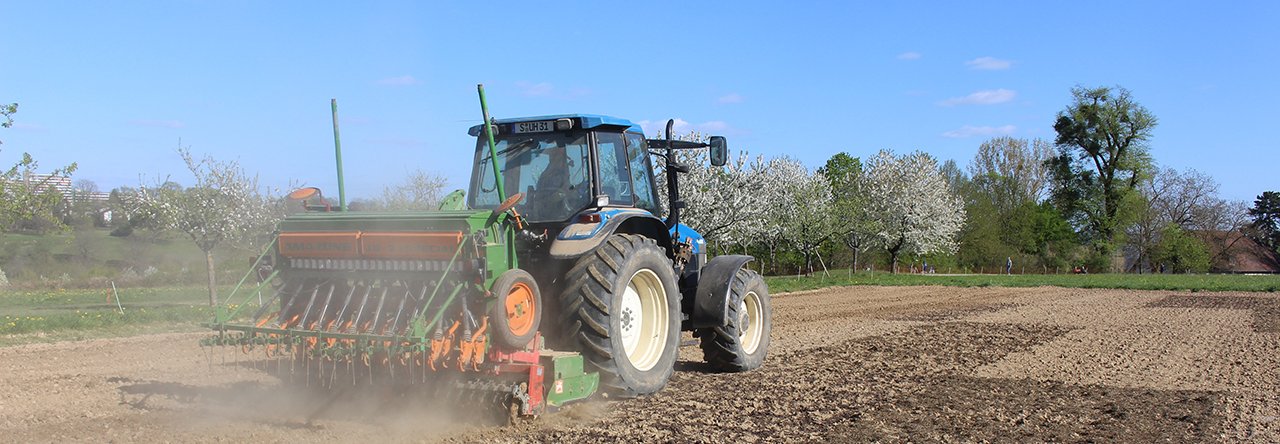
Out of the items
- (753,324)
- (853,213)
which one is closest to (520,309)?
(753,324)

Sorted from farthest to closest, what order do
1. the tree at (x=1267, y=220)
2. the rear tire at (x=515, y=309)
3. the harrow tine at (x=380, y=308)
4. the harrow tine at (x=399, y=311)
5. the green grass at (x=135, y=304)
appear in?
the tree at (x=1267, y=220)
the green grass at (x=135, y=304)
the harrow tine at (x=380, y=308)
the rear tire at (x=515, y=309)
the harrow tine at (x=399, y=311)

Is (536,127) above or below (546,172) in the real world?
above

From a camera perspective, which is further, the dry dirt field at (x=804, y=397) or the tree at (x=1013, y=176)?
the tree at (x=1013, y=176)

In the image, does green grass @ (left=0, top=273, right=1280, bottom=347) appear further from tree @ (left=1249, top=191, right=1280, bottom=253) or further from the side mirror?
tree @ (left=1249, top=191, right=1280, bottom=253)

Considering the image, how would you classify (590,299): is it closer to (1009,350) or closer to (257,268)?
(257,268)

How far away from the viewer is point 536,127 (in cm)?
769

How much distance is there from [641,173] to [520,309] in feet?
7.33

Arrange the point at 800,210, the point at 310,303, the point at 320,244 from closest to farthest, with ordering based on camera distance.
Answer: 1. the point at 310,303
2. the point at 320,244
3. the point at 800,210

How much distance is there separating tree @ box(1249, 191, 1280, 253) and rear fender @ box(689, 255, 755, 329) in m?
69.4

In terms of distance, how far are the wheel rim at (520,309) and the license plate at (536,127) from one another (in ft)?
5.66

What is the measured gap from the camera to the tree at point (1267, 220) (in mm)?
64938

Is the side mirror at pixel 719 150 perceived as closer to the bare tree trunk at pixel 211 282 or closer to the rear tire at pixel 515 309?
the rear tire at pixel 515 309

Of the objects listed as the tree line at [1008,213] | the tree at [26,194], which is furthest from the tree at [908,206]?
the tree at [26,194]

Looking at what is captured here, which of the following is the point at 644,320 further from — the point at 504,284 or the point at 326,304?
the point at 326,304
